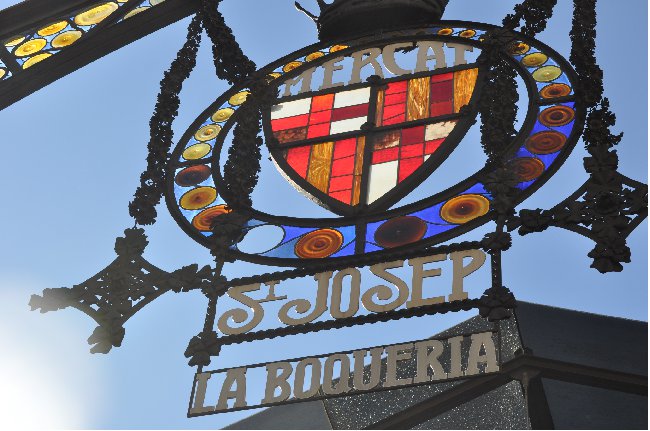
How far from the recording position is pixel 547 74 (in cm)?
1162

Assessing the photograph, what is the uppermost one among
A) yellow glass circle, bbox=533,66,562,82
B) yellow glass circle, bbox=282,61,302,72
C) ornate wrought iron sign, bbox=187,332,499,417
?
yellow glass circle, bbox=282,61,302,72

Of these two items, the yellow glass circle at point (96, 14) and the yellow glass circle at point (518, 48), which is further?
the yellow glass circle at point (96, 14)

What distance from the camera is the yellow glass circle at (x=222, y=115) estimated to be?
12.3 metres

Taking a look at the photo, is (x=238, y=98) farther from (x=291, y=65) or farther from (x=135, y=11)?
(x=135, y=11)

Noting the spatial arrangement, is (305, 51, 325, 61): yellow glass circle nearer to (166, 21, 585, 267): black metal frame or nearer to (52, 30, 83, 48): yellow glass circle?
(166, 21, 585, 267): black metal frame

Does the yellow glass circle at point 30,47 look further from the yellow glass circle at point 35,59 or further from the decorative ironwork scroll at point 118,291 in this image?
the decorative ironwork scroll at point 118,291

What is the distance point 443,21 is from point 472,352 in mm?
4152

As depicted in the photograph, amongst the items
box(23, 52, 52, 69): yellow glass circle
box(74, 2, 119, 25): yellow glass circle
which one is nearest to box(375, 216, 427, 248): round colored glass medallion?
box(23, 52, 52, 69): yellow glass circle

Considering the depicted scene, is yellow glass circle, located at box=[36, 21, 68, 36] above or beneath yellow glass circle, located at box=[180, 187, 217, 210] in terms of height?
above

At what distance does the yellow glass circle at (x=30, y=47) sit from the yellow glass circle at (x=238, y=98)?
6.73 feet

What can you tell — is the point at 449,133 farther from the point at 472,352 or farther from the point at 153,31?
the point at 153,31

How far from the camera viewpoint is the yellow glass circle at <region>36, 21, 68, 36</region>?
1374 centimetres

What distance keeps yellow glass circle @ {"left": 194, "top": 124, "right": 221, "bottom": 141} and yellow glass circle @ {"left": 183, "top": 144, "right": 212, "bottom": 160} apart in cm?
10

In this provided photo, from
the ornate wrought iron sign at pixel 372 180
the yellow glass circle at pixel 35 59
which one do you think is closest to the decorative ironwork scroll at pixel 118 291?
the ornate wrought iron sign at pixel 372 180
